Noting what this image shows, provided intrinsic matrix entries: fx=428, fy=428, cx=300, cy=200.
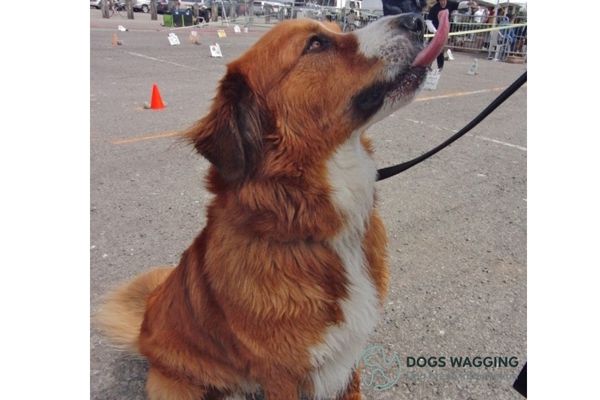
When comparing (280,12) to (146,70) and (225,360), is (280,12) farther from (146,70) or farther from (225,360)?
(225,360)

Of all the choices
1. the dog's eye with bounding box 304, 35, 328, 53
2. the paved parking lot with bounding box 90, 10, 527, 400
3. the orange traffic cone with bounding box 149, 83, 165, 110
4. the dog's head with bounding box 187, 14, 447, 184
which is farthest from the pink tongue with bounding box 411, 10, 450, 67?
the orange traffic cone with bounding box 149, 83, 165, 110

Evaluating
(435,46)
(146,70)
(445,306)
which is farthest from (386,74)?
(146,70)

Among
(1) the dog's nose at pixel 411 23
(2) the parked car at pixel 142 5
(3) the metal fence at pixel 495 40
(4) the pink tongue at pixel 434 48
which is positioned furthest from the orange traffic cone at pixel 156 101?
(2) the parked car at pixel 142 5

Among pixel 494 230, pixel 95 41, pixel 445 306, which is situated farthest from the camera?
pixel 95 41

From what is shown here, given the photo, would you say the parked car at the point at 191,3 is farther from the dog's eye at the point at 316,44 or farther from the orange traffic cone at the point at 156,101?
Answer: the dog's eye at the point at 316,44

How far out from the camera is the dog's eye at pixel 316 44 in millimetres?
1923

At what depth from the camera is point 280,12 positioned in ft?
69.0

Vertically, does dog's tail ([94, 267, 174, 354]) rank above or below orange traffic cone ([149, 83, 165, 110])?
below

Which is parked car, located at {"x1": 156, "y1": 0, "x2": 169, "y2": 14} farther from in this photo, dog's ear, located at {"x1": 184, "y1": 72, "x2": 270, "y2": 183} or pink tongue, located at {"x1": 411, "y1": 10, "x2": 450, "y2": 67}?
pink tongue, located at {"x1": 411, "y1": 10, "x2": 450, "y2": 67}

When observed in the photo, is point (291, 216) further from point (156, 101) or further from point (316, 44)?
point (156, 101)

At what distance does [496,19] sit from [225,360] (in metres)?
19.7

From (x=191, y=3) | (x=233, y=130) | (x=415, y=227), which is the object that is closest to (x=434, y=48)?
(x=233, y=130)

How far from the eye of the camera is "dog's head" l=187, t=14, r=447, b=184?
71.9 inches
